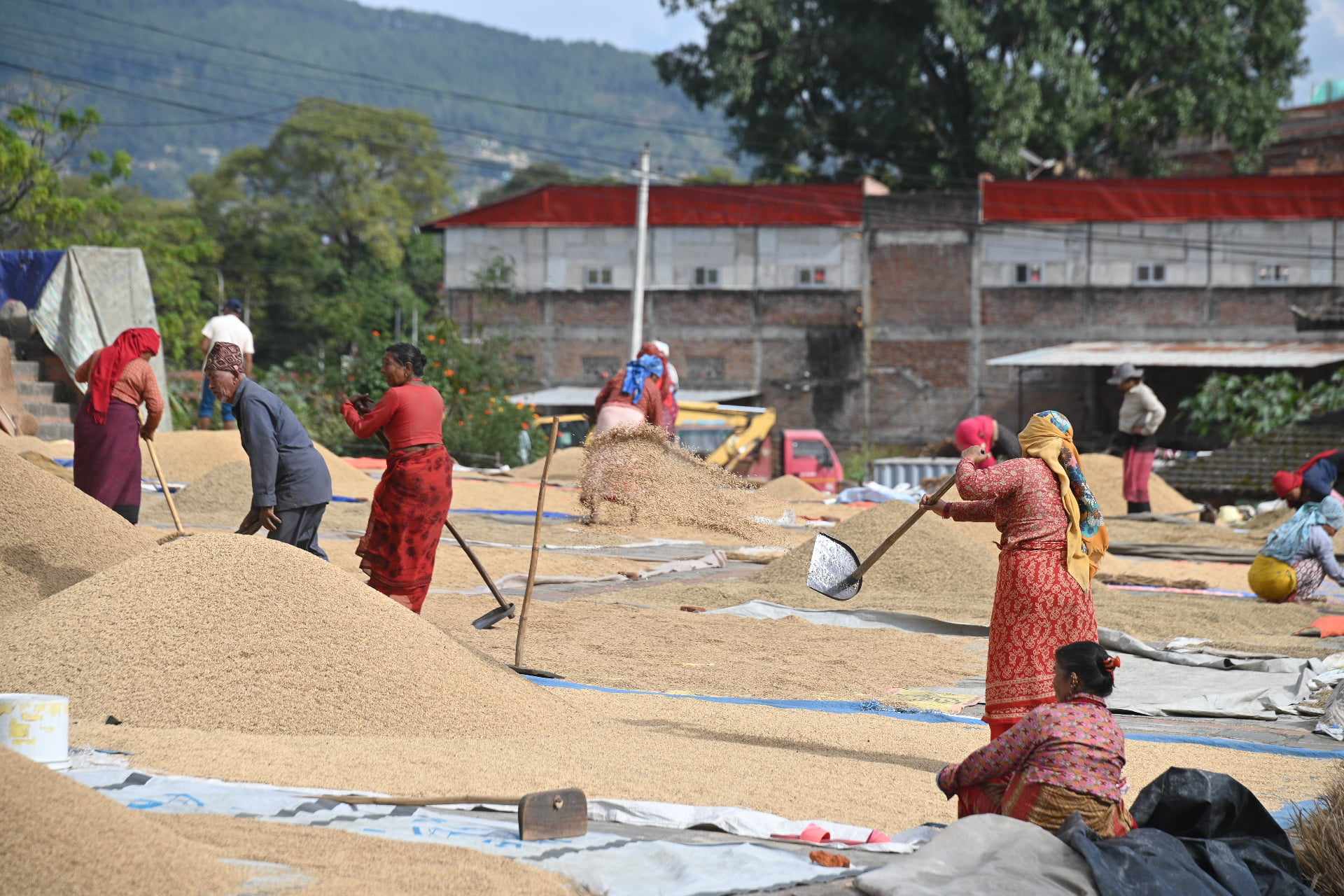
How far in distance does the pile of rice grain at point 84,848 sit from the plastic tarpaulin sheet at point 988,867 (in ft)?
4.89

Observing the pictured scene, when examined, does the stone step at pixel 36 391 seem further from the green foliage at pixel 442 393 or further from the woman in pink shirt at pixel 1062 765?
the woman in pink shirt at pixel 1062 765

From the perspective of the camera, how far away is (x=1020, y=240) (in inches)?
1318

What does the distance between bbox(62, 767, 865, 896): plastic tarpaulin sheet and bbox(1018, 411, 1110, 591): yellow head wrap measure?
5.59 feet

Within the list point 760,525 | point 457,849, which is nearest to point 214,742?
point 457,849

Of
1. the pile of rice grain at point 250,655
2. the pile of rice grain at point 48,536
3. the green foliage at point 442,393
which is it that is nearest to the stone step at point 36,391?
the green foliage at point 442,393

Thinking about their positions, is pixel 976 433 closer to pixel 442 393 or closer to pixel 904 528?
pixel 904 528

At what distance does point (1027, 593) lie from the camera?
18.1 ft

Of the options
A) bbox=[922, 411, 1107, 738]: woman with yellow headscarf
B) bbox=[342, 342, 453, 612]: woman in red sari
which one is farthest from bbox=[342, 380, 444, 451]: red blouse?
bbox=[922, 411, 1107, 738]: woman with yellow headscarf

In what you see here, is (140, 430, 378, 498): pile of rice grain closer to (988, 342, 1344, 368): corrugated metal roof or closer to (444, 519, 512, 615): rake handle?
(444, 519, 512, 615): rake handle

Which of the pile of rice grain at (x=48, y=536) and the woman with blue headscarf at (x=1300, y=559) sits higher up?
the pile of rice grain at (x=48, y=536)

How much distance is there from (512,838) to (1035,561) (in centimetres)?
228

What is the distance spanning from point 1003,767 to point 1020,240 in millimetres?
30111

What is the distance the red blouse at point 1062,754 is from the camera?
171 inches

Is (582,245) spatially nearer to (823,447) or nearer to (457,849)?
(823,447)
